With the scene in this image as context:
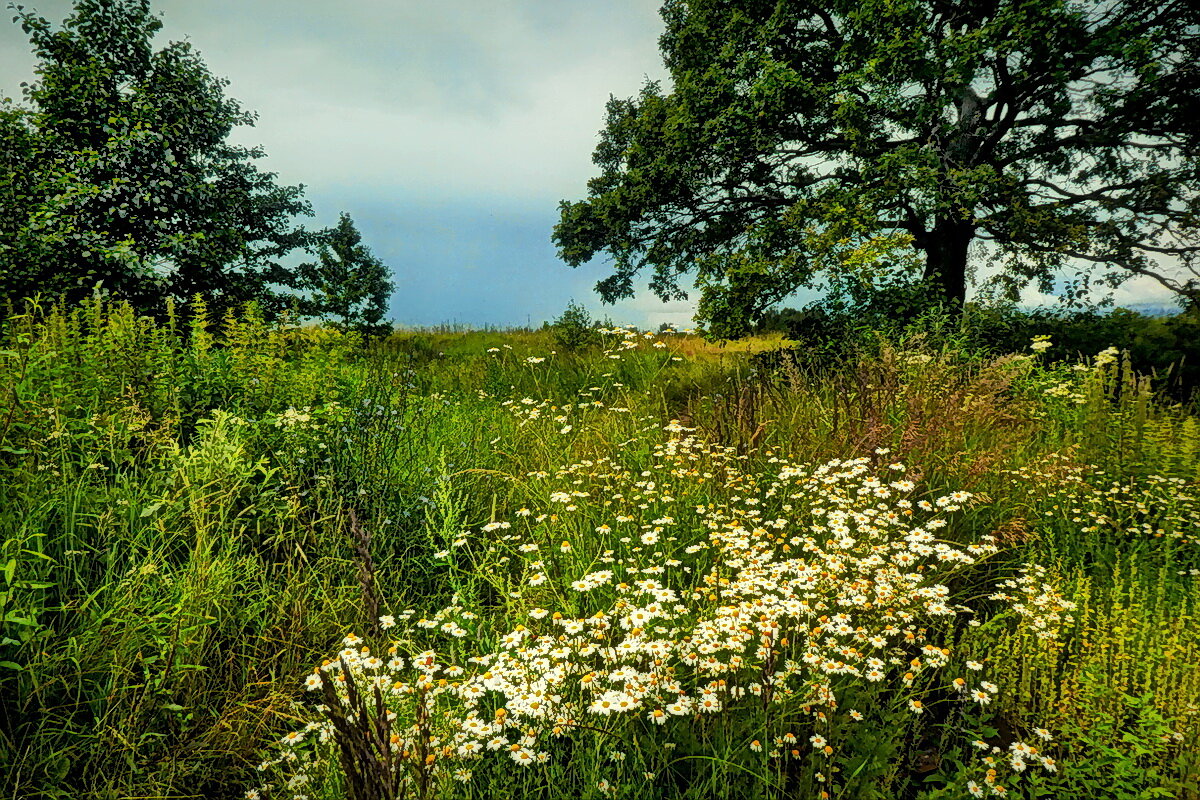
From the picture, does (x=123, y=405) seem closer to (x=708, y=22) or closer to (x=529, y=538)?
(x=529, y=538)

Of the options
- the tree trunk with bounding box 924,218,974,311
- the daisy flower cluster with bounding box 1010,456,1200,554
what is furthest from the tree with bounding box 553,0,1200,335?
the daisy flower cluster with bounding box 1010,456,1200,554

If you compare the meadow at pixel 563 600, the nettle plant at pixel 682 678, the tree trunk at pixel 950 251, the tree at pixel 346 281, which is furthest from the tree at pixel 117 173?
the tree trunk at pixel 950 251

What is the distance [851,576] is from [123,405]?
4400 mm

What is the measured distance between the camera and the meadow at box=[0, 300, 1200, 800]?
7.56 feet

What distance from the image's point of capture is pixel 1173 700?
2.79m

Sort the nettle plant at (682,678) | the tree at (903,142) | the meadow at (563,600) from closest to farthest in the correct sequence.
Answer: the nettle plant at (682,678), the meadow at (563,600), the tree at (903,142)

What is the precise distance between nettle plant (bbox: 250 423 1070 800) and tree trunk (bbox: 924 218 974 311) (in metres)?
10.3

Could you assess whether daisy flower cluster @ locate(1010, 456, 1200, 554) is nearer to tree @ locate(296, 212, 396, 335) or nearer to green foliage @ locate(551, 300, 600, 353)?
green foliage @ locate(551, 300, 600, 353)

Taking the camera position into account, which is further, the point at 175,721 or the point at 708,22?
the point at 708,22

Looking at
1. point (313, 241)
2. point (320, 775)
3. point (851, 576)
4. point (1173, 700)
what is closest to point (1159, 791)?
point (1173, 700)

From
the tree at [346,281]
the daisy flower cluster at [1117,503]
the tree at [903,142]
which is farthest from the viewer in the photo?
the tree at [346,281]

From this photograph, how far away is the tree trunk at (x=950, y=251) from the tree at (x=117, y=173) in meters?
14.2

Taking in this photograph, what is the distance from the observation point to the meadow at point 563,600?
7.56 feet

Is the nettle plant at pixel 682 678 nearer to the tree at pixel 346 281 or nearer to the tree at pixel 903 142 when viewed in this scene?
the tree at pixel 903 142
